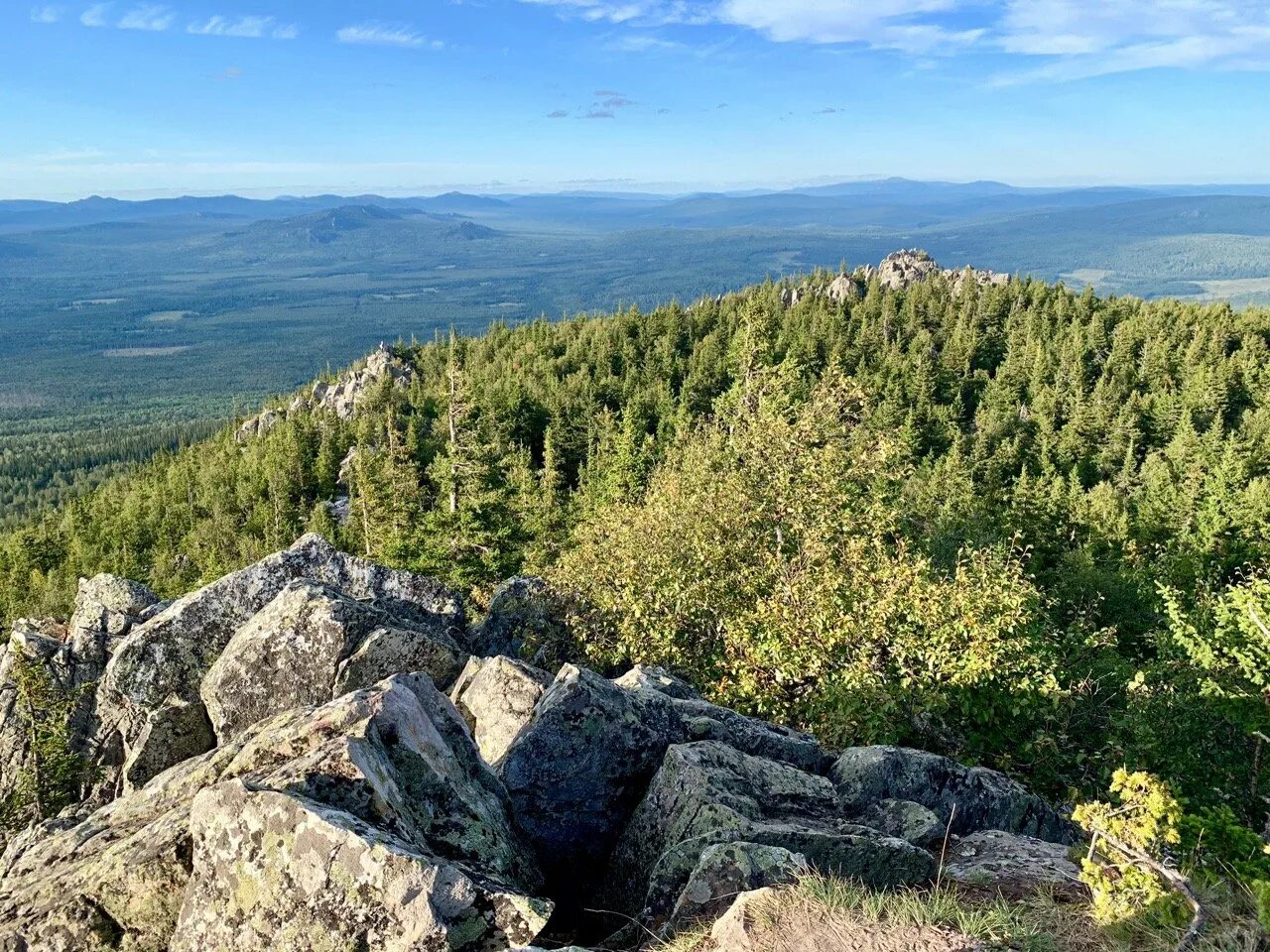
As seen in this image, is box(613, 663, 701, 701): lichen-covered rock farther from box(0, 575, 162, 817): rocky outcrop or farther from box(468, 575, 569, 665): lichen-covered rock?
box(0, 575, 162, 817): rocky outcrop

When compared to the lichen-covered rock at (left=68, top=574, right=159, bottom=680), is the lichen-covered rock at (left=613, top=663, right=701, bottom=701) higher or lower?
higher

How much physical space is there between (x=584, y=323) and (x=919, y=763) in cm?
13112

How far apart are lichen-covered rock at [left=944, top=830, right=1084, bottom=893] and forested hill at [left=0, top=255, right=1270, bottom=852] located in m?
Answer: 4.15

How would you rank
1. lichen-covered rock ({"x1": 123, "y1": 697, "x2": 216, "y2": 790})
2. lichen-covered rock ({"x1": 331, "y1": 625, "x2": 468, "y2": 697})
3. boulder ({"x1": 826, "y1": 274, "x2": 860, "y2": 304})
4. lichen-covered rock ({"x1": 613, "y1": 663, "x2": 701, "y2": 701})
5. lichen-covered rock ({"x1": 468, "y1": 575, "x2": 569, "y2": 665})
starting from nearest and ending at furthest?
lichen-covered rock ({"x1": 613, "y1": 663, "x2": 701, "y2": 701})
lichen-covered rock ({"x1": 123, "y1": 697, "x2": 216, "y2": 790})
lichen-covered rock ({"x1": 331, "y1": 625, "x2": 468, "y2": 697})
lichen-covered rock ({"x1": 468, "y1": 575, "x2": 569, "y2": 665})
boulder ({"x1": 826, "y1": 274, "x2": 860, "y2": 304})

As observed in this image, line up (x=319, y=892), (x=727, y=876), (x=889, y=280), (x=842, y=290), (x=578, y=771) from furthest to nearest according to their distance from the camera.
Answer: (x=889, y=280), (x=842, y=290), (x=578, y=771), (x=727, y=876), (x=319, y=892)

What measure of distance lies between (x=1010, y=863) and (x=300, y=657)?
1258cm

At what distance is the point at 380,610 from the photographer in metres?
17.0

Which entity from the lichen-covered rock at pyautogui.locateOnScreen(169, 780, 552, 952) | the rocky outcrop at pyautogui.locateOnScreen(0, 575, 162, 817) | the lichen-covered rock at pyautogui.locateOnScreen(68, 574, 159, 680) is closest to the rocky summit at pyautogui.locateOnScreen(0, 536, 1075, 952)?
the lichen-covered rock at pyautogui.locateOnScreen(169, 780, 552, 952)

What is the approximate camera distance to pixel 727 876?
8391 mm

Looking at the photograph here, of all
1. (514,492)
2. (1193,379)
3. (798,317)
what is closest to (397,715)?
(514,492)

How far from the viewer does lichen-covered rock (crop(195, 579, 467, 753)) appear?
14.8 metres

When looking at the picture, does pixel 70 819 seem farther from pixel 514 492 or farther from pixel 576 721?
pixel 514 492

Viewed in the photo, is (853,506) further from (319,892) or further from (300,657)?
(319,892)

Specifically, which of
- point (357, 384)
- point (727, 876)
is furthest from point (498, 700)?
point (357, 384)
